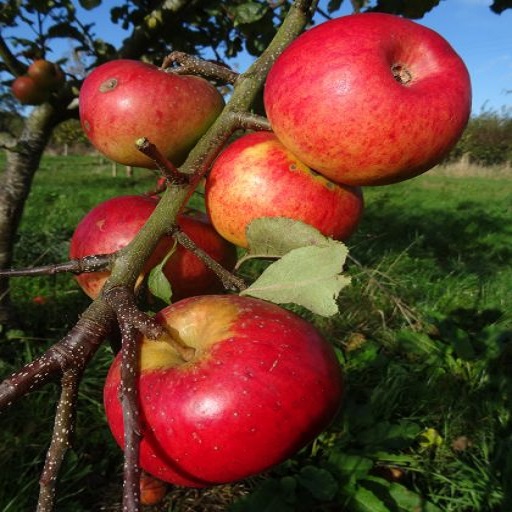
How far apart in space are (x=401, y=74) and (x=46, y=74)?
161 cm

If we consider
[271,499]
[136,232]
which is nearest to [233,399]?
[136,232]

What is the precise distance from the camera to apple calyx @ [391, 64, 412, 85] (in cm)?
58

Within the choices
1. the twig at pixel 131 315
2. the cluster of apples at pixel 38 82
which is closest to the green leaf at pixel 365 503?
the twig at pixel 131 315

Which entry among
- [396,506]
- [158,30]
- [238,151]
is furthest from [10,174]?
[396,506]

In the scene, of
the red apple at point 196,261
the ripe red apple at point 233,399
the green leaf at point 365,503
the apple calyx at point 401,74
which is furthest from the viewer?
the green leaf at point 365,503

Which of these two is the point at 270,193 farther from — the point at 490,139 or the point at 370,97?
the point at 490,139

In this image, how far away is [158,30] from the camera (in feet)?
5.27

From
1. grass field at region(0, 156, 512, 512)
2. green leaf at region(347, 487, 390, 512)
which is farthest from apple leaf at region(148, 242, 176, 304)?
green leaf at region(347, 487, 390, 512)

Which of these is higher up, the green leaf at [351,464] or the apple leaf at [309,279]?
the apple leaf at [309,279]

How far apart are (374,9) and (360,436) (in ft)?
5.98

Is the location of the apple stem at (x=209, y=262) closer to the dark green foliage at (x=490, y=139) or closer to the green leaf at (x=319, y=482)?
the green leaf at (x=319, y=482)

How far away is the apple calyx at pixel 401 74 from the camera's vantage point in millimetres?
583

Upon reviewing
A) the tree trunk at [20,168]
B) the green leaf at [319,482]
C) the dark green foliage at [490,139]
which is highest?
the tree trunk at [20,168]

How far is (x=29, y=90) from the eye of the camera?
1.81m
